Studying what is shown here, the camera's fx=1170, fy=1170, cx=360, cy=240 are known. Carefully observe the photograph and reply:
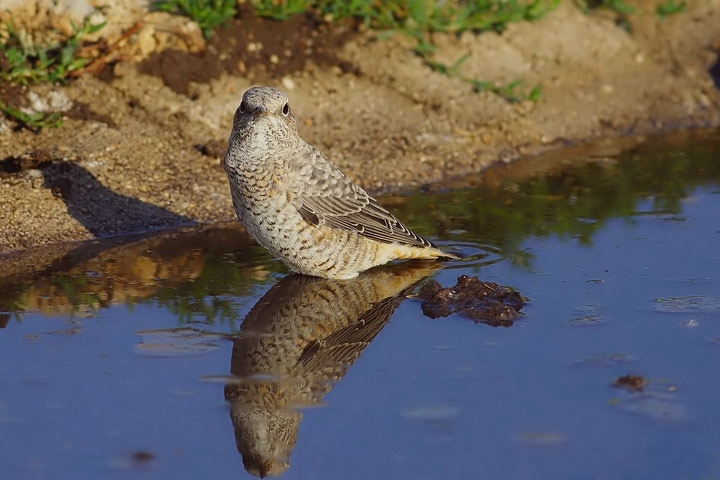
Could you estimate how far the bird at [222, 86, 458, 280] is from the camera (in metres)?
6.38

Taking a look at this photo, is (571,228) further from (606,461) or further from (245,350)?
(606,461)

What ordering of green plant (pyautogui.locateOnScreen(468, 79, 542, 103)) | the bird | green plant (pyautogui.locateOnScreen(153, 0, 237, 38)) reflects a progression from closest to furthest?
the bird
green plant (pyautogui.locateOnScreen(153, 0, 237, 38))
green plant (pyautogui.locateOnScreen(468, 79, 542, 103))

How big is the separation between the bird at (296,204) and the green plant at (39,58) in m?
2.35

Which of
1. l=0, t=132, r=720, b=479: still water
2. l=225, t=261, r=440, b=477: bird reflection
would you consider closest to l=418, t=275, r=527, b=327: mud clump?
l=0, t=132, r=720, b=479: still water

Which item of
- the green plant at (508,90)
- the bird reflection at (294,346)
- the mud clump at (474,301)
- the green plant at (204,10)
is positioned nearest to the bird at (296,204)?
the bird reflection at (294,346)

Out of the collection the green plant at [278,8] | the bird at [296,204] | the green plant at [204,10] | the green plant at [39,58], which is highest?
the green plant at [278,8]

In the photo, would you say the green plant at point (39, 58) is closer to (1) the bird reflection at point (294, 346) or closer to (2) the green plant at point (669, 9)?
(1) the bird reflection at point (294, 346)

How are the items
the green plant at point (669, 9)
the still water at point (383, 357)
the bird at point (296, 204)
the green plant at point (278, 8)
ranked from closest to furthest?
1. the still water at point (383, 357)
2. the bird at point (296, 204)
3. the green plant at point (278, 8)
4. the green plant at point (669, 9)

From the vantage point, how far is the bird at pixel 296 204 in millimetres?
6379

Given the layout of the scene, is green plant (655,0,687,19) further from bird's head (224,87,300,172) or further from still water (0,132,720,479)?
bird's head (224,87,300,172)

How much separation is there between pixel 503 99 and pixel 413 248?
3202 millimetres

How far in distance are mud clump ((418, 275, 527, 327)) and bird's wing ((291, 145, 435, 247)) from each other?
0.59 m

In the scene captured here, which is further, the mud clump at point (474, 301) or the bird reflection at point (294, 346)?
the mud clump at point (474, 301)

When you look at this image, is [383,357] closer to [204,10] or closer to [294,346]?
[294,346]
